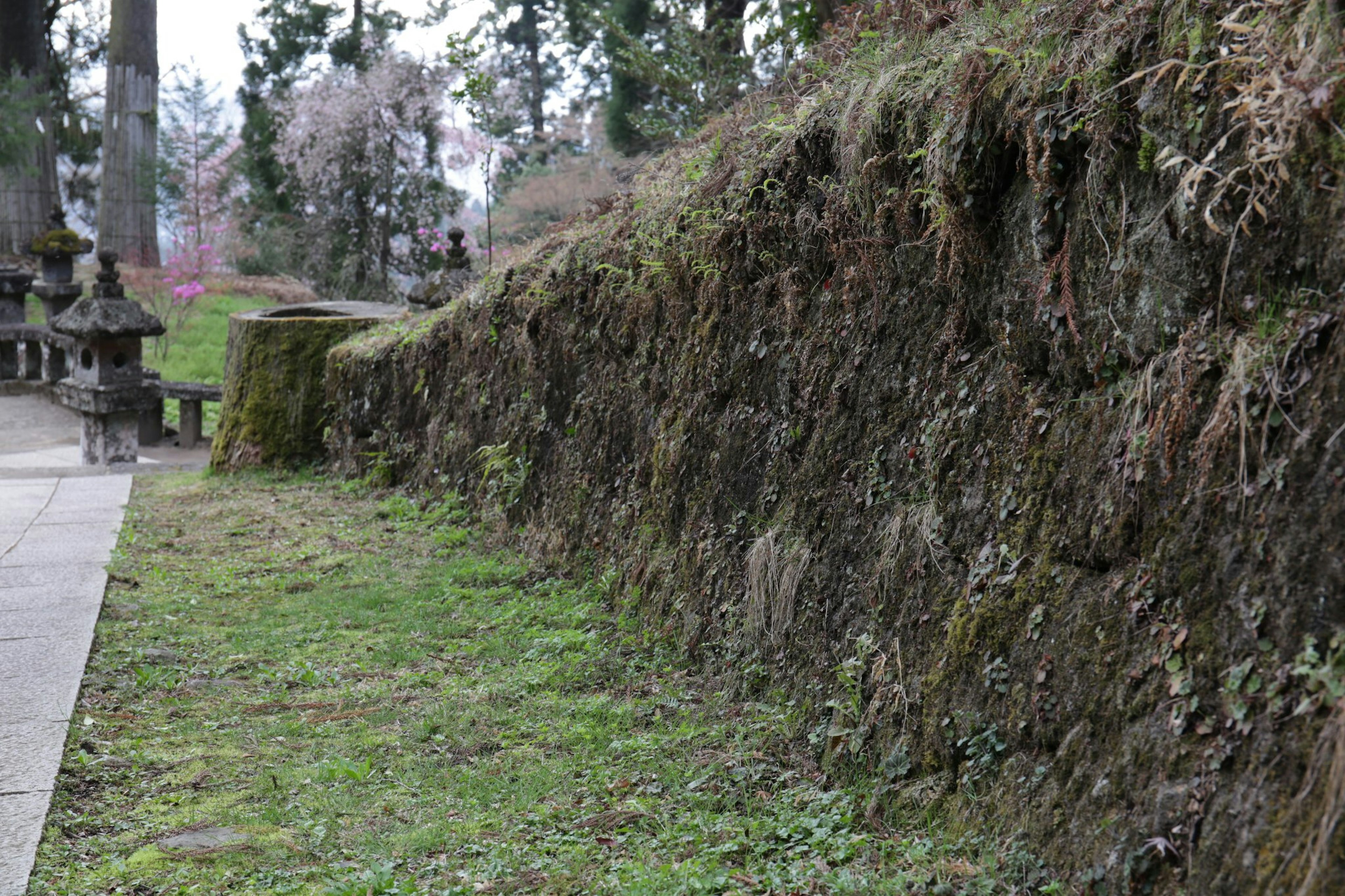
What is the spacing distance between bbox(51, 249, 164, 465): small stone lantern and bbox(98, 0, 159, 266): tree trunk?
1048cm

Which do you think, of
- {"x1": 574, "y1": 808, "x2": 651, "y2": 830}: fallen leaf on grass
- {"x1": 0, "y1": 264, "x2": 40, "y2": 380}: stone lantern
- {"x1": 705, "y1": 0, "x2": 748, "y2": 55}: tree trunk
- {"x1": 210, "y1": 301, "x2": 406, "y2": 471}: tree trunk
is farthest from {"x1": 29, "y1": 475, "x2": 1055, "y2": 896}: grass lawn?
{"x1": 0, "y1": 264, "x2": 40, "y2": 380}: stone lantern

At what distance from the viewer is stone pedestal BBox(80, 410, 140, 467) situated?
489 inches

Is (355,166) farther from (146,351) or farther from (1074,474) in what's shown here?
(1074,474)

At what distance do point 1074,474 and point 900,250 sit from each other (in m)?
1.21

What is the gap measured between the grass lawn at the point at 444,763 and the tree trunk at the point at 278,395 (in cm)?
384

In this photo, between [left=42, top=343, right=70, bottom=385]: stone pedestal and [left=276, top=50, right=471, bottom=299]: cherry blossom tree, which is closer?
[left=42, top=343, right=70, bottom=385]: stone pedestal

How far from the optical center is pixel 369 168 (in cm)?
2083

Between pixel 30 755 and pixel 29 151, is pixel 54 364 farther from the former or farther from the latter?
pixel 30 755

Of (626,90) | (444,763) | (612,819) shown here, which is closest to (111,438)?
(626,90)

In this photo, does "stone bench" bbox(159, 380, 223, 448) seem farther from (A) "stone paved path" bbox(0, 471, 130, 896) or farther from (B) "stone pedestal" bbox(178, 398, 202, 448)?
(A) "stone paved path" bbox(0, 471, 130, 896)

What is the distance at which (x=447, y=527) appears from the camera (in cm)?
726

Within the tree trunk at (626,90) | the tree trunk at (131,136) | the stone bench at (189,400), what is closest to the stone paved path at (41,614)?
the stone bench at (189,400)

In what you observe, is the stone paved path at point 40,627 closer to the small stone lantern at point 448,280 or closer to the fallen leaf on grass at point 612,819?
the fallen leaf on grass at point 612,819

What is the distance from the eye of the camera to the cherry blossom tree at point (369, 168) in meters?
20.6
